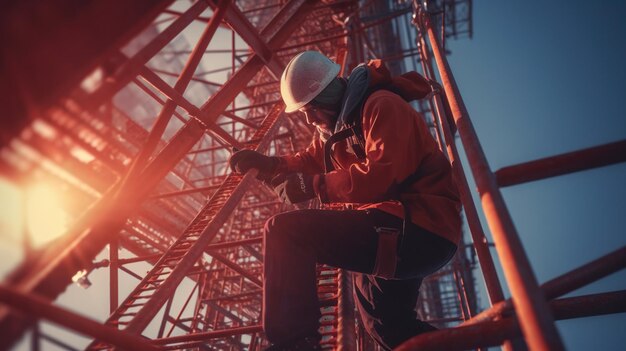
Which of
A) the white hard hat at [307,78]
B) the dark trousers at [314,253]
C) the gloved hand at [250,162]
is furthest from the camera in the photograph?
the gloved hand at [250,162]

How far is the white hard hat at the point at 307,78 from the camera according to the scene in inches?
107

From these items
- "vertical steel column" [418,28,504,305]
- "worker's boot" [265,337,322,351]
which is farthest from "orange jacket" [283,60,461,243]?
"worker's boot" [265,337,322,351]

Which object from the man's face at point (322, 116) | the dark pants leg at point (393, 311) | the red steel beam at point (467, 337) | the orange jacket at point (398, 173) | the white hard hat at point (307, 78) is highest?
the white hard hat at point (307, 78)

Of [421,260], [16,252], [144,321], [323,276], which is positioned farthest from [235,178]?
[16,252]

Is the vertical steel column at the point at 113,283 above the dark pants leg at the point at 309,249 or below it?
above

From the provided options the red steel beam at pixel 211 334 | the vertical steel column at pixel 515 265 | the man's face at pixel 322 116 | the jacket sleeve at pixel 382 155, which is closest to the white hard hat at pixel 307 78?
the man's face at pixel 322 116

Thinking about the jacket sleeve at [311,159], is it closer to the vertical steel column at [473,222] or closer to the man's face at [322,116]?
the man's face at [322,116]

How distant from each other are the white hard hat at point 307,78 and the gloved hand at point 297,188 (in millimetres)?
644

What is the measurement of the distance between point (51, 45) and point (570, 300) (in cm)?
277

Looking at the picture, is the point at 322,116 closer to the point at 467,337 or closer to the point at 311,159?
the point at 311,159

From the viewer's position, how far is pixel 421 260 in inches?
84.6

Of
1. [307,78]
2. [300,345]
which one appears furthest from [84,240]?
[307,78]

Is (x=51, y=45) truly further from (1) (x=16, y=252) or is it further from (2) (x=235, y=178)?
(2) (x=235, y=178)

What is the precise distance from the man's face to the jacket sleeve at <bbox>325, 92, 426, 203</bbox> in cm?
52
